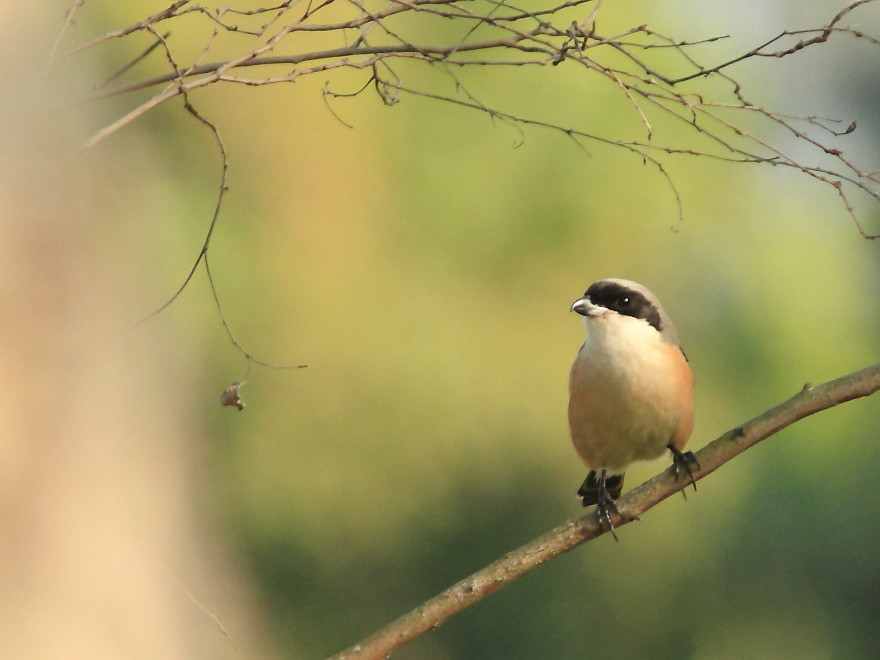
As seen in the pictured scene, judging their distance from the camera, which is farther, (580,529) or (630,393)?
(630,393)

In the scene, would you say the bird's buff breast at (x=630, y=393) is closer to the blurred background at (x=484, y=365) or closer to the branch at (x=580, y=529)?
the branch at (x=580, y=529)

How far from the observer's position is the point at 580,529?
12.2ft

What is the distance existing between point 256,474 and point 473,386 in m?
3.01

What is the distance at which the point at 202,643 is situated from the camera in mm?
2883

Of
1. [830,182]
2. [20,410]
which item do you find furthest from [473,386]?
[20,410]

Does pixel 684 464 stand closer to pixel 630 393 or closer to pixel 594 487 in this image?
pixel 630 393

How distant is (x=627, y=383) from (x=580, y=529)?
1186mm

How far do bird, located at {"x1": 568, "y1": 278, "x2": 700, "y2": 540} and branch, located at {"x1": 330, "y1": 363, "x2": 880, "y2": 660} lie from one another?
75 cm

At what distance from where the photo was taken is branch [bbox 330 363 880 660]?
3311 millimetres

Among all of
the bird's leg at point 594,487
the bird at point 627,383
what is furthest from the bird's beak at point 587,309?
the bird's leg at point 594,487

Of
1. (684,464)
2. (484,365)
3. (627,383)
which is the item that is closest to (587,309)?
(627,383)

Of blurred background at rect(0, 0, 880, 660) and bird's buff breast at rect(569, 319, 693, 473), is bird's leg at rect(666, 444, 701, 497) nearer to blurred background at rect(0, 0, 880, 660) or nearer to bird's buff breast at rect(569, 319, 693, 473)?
bird's buff breast at rect(569, 319, 693, 473)

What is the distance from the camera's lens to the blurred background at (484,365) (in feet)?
46.1

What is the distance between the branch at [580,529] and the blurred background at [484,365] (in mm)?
7127
